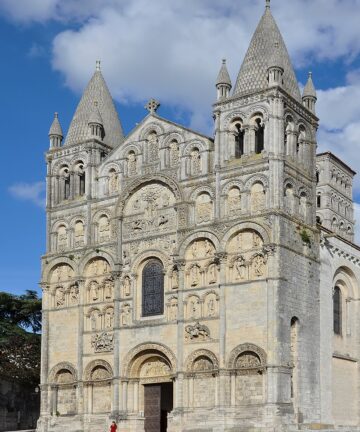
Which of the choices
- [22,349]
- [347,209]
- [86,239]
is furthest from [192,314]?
[347,209]

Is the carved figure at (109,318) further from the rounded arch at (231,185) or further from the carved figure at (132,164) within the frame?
the rounded arch at (231,185)

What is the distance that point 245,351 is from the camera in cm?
3788

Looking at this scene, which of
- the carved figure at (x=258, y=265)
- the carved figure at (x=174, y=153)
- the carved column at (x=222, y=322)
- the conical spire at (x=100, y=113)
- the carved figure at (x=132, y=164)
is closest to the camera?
the carved column at (x=222, y=322)

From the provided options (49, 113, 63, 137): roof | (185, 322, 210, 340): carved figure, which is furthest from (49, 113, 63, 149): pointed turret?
(185, 322, 210, 340): carved figure

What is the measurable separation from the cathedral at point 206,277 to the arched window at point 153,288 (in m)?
0.07

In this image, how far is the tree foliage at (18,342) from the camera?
168 feet

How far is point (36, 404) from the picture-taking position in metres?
54.1

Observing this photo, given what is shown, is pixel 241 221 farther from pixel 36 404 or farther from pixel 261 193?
pixel 36 404

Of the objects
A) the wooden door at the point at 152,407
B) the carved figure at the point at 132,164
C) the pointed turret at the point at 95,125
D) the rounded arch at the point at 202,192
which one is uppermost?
the pointed turret at the point at 95,125

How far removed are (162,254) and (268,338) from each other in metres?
7.32

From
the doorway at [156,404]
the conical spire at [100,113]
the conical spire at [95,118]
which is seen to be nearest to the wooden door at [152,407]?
the doorway at [156,404]

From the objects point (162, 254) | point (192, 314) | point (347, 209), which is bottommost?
point (192, 314)

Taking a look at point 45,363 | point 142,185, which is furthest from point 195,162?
point 45,363

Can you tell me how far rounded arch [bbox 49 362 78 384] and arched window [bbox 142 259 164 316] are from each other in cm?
484
